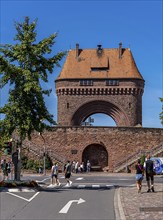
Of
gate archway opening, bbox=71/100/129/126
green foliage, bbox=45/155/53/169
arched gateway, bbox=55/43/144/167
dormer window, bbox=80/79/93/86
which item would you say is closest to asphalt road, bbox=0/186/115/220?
green foliage, bbox=45/155/53/169

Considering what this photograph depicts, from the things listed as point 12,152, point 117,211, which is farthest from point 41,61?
point 117,211

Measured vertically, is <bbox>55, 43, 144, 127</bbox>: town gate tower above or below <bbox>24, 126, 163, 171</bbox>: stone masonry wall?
above

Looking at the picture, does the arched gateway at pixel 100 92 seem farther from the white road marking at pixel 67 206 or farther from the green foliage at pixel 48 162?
the white road marking at pixel 67 206

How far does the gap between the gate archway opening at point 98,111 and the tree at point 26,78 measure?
38.9m

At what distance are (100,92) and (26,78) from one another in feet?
135

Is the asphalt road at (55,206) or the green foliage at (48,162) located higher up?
the green foliage at (48,162)

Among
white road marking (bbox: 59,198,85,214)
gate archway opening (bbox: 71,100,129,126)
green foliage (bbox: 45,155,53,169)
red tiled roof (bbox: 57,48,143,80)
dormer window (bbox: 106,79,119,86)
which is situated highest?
red tiled roof (bbox: 57,48,143,80)

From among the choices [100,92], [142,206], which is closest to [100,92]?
[100,92]

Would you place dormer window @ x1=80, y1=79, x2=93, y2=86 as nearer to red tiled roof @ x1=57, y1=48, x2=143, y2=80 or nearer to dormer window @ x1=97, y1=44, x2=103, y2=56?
red tiled roof @ x1=57, y1=48, x2=143, y2=80

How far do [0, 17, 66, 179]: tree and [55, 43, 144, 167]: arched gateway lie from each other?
38586 mm

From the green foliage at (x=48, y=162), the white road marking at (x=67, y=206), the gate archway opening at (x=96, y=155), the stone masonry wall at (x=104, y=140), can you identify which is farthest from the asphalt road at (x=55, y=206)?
the gate archway opening at (x=96, y=155)

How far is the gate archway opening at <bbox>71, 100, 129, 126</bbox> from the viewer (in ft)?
219

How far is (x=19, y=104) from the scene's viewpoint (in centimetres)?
2719

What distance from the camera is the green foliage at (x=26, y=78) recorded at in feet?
88.3
